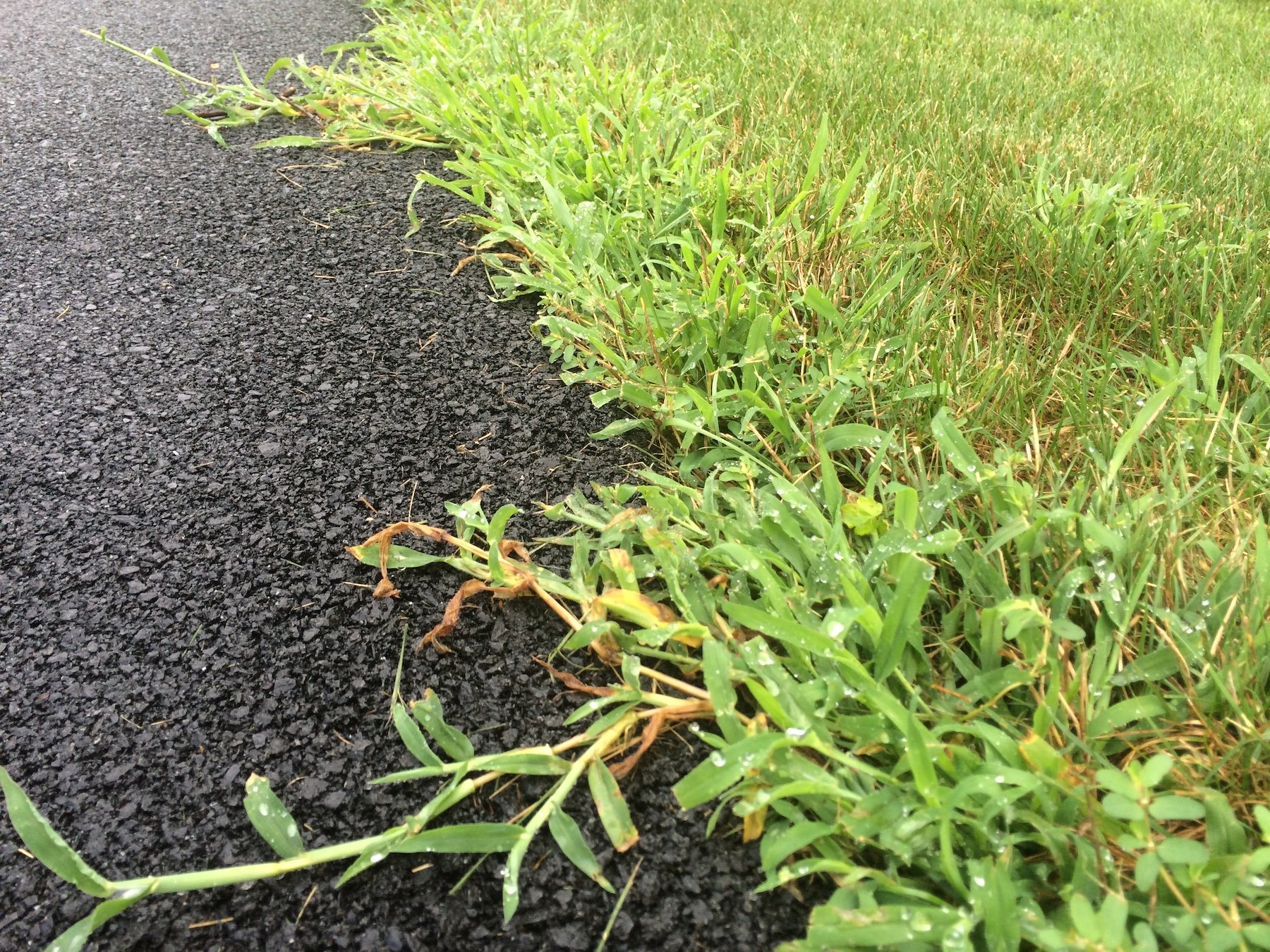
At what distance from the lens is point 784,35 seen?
3293 mm

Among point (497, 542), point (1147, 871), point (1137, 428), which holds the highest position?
point (1137, 428)

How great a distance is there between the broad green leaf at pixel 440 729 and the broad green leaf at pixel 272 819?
18cm

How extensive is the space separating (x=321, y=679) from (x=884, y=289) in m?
1.27

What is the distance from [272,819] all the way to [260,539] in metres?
0.51

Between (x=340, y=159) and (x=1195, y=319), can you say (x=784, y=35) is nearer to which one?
(x=340, y=159)

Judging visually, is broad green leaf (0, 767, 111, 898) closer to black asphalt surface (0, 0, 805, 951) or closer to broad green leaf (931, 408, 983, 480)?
black asphalt surface (0, 0, 805, 951)

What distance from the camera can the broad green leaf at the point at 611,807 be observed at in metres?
0.94

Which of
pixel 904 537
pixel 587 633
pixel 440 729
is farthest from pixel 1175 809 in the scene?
pixel 440 729

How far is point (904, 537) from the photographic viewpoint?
3.72ft

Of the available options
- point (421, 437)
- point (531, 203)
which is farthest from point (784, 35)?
point (421, 437)

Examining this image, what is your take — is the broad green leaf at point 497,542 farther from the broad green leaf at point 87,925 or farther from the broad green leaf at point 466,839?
the broad green leaf at point 87,925

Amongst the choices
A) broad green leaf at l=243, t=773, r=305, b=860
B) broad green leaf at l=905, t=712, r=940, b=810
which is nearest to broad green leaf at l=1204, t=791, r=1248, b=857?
broad green leaf at l=905, t=712, r=940, b=810

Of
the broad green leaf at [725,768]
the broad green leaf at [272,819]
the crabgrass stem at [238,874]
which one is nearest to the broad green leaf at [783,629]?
the broad green leaf at [725,768]

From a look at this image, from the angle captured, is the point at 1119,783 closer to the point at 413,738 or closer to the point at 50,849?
the point at 413,738
